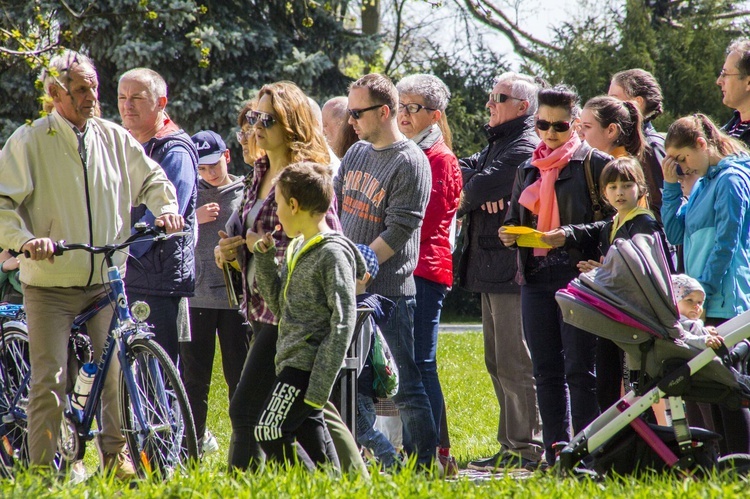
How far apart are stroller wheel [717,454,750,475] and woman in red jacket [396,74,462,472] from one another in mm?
1637

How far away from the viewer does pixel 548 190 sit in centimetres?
573

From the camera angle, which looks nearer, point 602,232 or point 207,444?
point 602,232

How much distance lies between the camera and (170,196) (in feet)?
17.9

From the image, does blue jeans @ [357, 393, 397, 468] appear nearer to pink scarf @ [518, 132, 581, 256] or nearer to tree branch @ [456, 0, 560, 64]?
pink scarf @ [518, 132, 581, 256]

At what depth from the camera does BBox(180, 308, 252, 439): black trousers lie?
6.41 metres

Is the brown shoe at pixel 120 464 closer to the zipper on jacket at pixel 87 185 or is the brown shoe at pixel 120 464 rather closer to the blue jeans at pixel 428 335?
the zipper on jacket at pixel 87 185

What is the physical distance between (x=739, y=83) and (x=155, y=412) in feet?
12.5

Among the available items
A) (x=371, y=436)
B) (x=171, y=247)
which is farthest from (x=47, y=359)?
(x=371, y=436)

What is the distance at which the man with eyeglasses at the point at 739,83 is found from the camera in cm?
582

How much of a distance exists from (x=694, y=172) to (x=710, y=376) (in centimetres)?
131

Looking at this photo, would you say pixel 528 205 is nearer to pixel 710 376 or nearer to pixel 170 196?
pixel 710 376

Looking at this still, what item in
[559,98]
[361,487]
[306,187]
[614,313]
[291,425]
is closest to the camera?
[361,487]

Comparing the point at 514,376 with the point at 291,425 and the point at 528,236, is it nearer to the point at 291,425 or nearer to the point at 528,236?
the point at 528,236

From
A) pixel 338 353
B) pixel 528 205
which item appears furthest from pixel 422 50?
pixel 338 353
